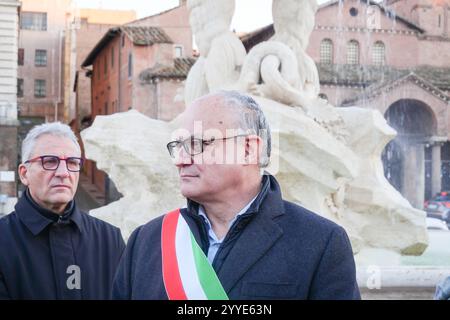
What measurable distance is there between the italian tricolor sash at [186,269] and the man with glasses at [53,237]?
2.56ft

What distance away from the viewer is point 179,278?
2359 millimetres

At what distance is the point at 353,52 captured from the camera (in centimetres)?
4225

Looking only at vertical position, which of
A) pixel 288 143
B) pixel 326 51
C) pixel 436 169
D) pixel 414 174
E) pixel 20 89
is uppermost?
pixel 326 51

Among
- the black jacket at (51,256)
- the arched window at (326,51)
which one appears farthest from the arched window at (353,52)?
the black jacket at (51,256)

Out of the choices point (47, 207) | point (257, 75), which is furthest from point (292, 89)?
point (47, 207)

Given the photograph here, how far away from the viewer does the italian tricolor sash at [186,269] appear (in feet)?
7.60

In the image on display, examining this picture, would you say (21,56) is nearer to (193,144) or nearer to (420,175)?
(420,175)

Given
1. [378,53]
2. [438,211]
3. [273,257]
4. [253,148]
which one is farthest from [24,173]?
[378,53]

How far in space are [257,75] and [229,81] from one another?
0.31 m

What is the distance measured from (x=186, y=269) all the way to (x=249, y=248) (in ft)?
0.60

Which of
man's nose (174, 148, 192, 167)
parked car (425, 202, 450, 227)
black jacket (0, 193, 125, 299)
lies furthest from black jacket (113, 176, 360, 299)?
parked car (425, 202, 450, 227)

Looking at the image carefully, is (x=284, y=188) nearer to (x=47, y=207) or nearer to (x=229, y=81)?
(x=229, y=81)

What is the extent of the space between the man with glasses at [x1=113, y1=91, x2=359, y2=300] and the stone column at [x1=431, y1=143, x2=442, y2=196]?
3662 cm

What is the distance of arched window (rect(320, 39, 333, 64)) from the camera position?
136 feet
